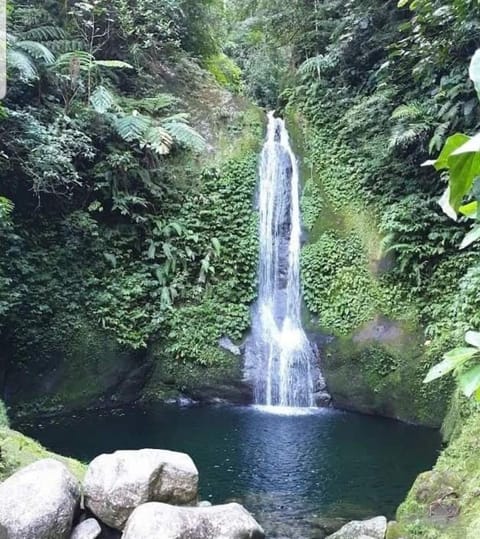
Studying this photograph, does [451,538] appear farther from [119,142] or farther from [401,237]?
[119,142]

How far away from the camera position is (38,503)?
336cm

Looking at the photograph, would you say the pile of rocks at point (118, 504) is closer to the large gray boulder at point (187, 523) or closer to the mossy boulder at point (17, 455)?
the large gray boulder at point (187, 523)

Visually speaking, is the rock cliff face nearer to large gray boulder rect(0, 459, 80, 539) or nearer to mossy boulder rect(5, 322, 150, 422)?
large gray boulder rect(0, 459, 80, 539)

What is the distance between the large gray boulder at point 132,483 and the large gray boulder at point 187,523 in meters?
0.21

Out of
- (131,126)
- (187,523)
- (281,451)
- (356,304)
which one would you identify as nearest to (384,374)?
(356,304)

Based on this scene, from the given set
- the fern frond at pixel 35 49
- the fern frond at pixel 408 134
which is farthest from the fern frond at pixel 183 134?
the fern frond at pixel 408 134

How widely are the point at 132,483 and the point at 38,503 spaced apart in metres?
0.60

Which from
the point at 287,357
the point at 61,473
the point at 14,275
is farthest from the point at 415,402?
the point at 14,275

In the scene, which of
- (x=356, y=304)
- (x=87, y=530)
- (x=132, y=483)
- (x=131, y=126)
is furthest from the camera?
(x=131, y=126)

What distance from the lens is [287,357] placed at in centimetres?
882

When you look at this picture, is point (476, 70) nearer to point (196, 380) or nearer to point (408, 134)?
point (408, 134)

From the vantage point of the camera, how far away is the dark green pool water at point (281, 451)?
5.08m

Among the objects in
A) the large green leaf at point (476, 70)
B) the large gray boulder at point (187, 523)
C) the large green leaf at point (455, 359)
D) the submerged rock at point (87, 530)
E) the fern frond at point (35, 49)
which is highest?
the fern frond at point (35, 49)

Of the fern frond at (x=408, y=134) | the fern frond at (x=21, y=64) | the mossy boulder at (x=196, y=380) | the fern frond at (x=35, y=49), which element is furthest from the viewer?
the mossy boulder at (x=196, y=380)
